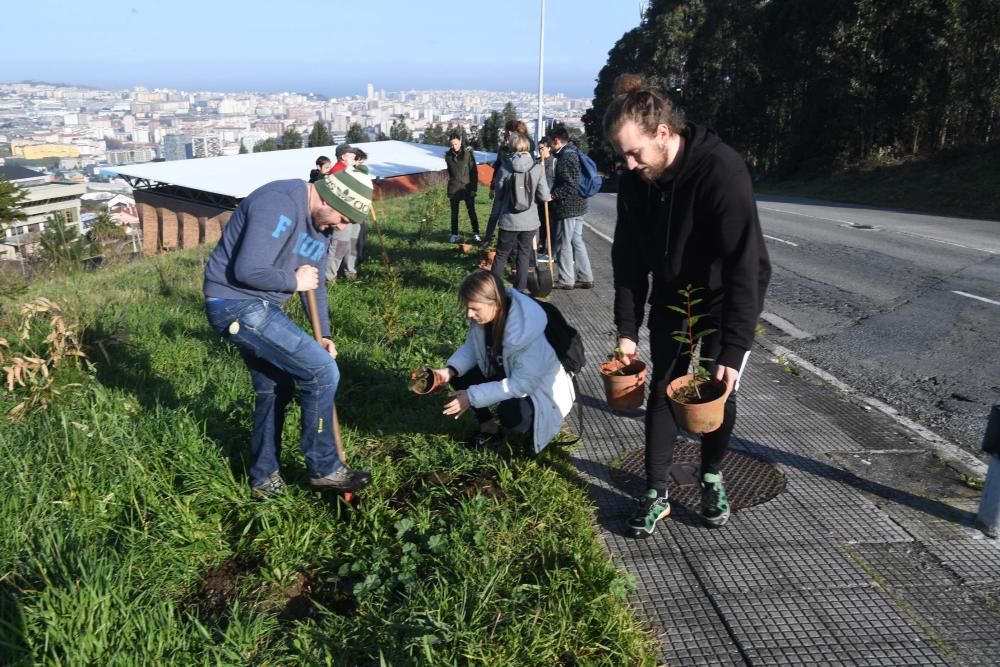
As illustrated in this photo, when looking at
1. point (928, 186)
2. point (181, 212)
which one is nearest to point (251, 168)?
point (181, 212)

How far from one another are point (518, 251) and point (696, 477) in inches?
179

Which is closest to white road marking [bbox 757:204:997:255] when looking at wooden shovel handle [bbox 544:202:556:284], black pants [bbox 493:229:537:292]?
wooden shovel handle [bbox 544:202:556:284]

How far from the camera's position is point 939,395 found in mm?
5281

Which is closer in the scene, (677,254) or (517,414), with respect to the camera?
(677,254)

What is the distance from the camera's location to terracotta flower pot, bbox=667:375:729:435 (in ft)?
9.84

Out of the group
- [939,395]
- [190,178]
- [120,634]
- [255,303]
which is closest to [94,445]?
[255,303]

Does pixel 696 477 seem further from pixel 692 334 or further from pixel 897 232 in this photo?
pixel 897 232

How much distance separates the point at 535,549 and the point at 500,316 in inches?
49.3

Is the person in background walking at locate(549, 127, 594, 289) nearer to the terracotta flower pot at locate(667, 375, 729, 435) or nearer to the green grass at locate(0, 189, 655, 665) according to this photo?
the green grass at locate(0, 189, 655, 665)

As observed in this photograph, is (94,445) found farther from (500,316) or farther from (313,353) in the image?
(500,316)

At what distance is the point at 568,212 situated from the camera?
8445 mm

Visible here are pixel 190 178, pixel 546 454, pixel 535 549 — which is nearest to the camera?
pixel 535 549

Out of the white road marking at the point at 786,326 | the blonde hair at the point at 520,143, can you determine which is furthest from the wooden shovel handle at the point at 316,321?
the white road marking at the point at 786,326

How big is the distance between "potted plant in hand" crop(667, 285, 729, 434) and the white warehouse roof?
31337 mm
